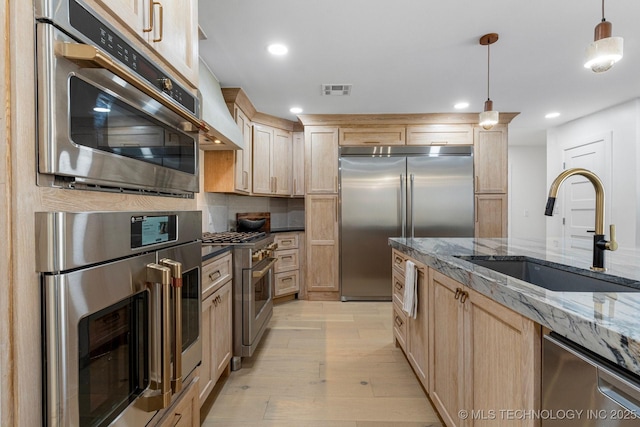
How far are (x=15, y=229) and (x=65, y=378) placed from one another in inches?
12.0

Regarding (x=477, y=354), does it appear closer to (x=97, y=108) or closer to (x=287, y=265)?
(x=97, y=108)

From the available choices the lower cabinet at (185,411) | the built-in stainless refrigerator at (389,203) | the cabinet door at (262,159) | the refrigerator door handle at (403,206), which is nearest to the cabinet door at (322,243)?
the built-in stainless refrigerator at (389,203)

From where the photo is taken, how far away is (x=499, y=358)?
0.99 m

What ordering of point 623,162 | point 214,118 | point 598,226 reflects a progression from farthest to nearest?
point 623,162 → point 214,118 → point 598,226

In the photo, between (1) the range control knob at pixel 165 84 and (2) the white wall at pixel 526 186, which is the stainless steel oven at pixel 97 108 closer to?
(1) the range control knob at pixel 165 84

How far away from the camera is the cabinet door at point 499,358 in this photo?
833 millimetres

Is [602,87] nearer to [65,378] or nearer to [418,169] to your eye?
[418,169]

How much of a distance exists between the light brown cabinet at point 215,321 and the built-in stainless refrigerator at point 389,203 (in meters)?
2.04

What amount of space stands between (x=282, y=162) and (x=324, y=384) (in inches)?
108

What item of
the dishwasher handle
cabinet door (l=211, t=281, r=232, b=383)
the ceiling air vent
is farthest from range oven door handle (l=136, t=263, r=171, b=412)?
the ceiling air vent

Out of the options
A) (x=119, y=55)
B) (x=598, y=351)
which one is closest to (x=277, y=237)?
(x=119, y=55)

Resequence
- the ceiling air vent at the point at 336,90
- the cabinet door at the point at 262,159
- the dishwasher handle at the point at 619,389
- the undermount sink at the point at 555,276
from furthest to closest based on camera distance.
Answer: the cabinet door at the point at 262,159, the ceiling air vent at the point at 336,90, the undermount sink at the point at 555,276, the dishwasher handle at the point at 619,389

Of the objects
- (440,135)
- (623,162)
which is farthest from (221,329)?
(623,162)

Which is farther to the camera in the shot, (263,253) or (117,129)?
(263,253)
